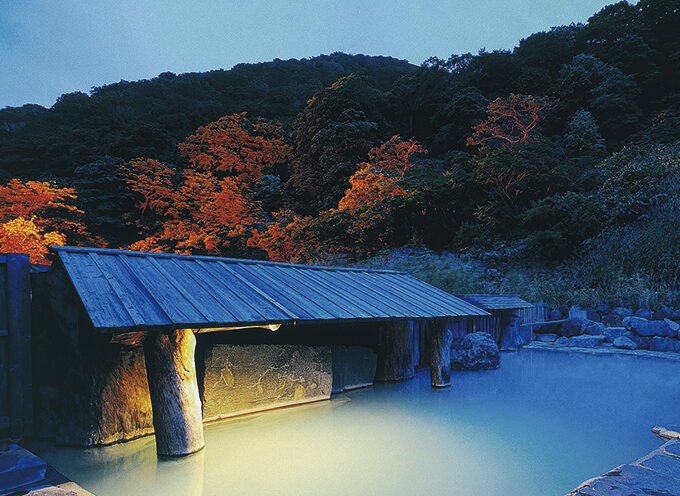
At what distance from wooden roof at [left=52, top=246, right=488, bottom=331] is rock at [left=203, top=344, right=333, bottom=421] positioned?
0.89 metres

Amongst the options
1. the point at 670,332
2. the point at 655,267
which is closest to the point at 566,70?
the point at 655,267

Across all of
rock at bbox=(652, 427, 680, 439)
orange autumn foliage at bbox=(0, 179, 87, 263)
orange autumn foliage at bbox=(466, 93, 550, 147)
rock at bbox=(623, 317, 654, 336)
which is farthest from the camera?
orange autumn foliage at bbox=(466, 93, 550, 147)

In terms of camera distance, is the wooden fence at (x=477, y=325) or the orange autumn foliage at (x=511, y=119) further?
the orange autumn foliage at (x=511, y=119)

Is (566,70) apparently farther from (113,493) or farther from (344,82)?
(113,493)

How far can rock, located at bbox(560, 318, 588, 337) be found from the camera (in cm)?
1059

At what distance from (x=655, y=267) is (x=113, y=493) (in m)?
13.6

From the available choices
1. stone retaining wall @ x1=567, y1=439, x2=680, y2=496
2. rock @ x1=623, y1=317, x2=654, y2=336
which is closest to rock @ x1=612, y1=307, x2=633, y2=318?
rock @ x1=623, y1=317, x2=654, y2=336

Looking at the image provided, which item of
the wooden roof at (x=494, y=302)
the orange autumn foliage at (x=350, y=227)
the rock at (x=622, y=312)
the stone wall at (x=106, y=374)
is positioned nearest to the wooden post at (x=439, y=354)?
the wooden roof at (x=494, y=302)

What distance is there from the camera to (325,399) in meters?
5.89

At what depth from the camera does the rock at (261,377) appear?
4750 mm

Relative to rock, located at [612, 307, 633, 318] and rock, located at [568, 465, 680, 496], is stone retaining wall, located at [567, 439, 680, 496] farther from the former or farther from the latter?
rock, located at [612, 307, 633, 318]

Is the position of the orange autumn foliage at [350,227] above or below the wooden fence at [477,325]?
above

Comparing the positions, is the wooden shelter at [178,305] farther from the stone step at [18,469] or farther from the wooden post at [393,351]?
the wooden post at [393,351]

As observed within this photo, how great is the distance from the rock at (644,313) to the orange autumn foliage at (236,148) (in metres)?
17.6
